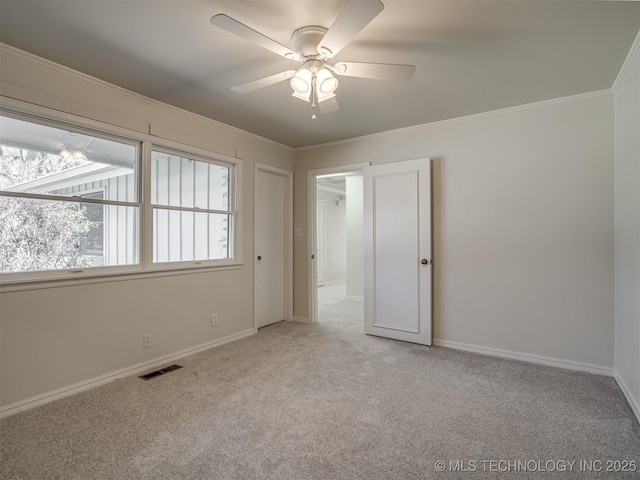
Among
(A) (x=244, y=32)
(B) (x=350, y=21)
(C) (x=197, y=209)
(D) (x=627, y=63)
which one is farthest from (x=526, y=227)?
(C) (x=197, y=209)

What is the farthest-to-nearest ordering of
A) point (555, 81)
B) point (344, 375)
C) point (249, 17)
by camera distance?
point (344, 375)
point (555, 81)
point (249, 17)

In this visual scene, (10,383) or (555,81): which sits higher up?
(555,81)

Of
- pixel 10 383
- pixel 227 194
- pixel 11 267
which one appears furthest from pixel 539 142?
pixel 10 383

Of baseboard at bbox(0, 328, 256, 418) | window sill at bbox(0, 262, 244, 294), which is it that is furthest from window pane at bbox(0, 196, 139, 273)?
baseboard at bbox(0, 328, 256, 418)

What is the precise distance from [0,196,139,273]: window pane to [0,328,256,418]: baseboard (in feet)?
2.95

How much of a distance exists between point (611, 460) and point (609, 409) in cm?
66

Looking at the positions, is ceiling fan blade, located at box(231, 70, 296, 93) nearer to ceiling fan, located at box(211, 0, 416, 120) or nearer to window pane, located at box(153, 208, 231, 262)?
ceiling fan, located at box(211, 0, 416, 120)

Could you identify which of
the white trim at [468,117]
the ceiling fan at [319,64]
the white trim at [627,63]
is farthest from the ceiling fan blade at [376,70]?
the white trim at [468,117]

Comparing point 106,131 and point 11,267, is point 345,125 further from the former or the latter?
point 11,267

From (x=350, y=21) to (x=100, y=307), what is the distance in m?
2.70

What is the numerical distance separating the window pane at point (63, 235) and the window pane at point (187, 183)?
1.20ft

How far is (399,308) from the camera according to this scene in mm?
3686

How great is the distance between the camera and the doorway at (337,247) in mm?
4547

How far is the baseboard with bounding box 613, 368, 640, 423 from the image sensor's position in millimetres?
2090
